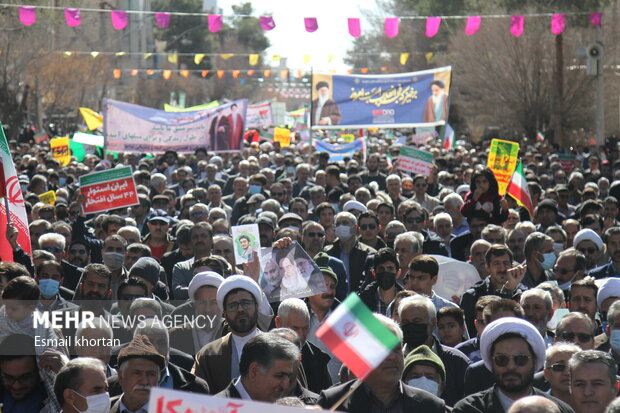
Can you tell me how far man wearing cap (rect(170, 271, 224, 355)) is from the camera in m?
7.58

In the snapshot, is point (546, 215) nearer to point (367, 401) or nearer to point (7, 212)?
point (7, 212)

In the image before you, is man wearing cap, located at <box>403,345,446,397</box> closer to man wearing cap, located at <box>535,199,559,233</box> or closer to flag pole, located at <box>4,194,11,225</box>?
flag pole, located at <box>4,194,11,225</box>

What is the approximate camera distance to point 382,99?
70.8 ft

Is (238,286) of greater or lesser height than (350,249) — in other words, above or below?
above

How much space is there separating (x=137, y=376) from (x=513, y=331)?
72.3 inches

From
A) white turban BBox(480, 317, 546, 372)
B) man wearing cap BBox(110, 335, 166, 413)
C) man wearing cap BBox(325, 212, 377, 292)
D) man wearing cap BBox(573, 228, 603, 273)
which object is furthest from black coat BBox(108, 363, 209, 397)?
man wearing cap BBox(573, 228, 603, 273)

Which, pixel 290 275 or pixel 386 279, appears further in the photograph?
pixel 386 279

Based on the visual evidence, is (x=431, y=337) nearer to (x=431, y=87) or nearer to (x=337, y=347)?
(x=337, y=347)

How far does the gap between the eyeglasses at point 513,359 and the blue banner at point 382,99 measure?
1593 cm

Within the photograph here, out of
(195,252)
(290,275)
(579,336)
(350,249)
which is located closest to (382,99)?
(350,249)

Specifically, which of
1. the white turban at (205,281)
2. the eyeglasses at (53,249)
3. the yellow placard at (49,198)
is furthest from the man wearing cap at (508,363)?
the yellow placard at (49,198)

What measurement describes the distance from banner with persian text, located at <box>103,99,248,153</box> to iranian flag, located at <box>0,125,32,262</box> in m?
12.4

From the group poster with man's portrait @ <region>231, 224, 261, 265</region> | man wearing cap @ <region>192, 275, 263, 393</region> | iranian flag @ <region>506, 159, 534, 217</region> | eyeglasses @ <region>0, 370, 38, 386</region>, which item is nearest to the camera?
eyeglasses @ <region>0, 370, 38, 386</region>

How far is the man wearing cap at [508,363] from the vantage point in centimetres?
550
